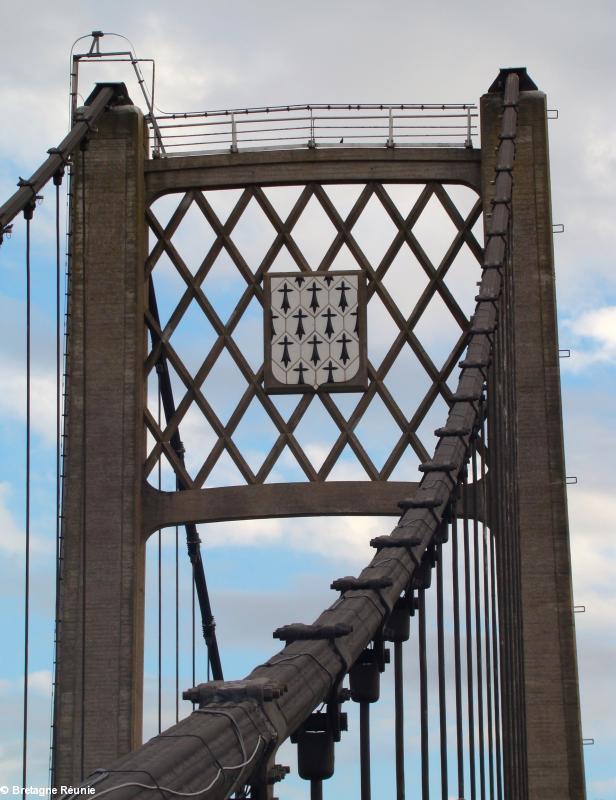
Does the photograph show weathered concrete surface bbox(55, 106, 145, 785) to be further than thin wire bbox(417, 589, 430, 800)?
Yes

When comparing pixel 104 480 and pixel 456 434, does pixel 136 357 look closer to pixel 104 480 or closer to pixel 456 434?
pixel 104 480

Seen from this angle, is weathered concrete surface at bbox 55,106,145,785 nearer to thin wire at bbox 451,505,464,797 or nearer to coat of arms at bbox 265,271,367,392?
coat of arms at bbox 265,271,367,392

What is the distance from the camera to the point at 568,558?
23.9 meters

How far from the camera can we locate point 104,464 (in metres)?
24.9

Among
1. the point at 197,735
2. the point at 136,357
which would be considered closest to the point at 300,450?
the point at 136,357

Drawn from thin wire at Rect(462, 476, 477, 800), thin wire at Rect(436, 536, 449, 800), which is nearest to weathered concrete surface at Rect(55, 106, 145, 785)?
thin wire at Rect(462, 476, 477, 800)

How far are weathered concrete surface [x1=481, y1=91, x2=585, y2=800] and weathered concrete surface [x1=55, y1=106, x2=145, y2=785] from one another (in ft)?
16.3

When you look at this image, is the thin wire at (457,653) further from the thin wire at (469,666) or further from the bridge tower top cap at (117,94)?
the bridge tower top cap at (117,94)

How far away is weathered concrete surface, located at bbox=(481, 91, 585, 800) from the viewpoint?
75.7 ft

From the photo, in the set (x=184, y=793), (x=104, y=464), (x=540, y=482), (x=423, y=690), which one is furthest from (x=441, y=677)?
(x=104, y=464)

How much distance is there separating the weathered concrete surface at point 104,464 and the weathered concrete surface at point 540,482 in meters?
4.98

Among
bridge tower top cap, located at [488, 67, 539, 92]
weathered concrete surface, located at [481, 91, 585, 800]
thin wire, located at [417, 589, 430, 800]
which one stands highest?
bridge tower top cap, located at [488, 67, 539, 92]

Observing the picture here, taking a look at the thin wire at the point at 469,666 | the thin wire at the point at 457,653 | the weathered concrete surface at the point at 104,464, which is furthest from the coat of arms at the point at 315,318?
the thin wire at the point at 457,653

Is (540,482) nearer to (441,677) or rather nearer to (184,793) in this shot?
(441,677)
